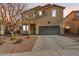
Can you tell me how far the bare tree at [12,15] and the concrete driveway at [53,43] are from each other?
2.34ft

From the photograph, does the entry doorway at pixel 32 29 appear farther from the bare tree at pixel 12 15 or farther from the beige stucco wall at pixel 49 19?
the bare tree at pixel 12 15

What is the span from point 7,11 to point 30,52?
47.0 inches

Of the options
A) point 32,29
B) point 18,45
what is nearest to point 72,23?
point 32,29

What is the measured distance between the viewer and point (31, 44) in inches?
306

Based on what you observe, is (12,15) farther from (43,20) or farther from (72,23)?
(72,23)

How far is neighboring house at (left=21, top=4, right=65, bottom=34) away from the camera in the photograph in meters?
7.80

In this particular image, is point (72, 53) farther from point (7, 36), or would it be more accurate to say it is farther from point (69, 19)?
point (7, 36)

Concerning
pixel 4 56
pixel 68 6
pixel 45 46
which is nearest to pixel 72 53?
pixel 45 46

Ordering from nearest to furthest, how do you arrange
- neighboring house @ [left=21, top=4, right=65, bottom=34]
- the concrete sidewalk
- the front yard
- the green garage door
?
the concrete sidewalk, the front yard, neighboring house @ [left=21, top=4, right=65, bottom=34], the green garage door

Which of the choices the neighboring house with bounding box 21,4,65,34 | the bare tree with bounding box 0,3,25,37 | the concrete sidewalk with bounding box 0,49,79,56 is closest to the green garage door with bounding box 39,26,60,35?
the neighboring house with bounding box 21,4,65,34

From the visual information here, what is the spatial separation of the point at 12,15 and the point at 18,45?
783mm

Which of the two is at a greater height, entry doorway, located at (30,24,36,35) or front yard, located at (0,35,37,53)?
entry doorway, located at (30,24,36,35)

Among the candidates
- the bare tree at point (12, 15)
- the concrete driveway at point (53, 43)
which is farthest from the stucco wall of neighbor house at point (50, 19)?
the bare tree at point (12, 15)

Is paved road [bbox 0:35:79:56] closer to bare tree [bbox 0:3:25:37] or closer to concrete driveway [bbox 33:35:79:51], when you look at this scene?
concrete driveway [bbox 33:35:79:51]
